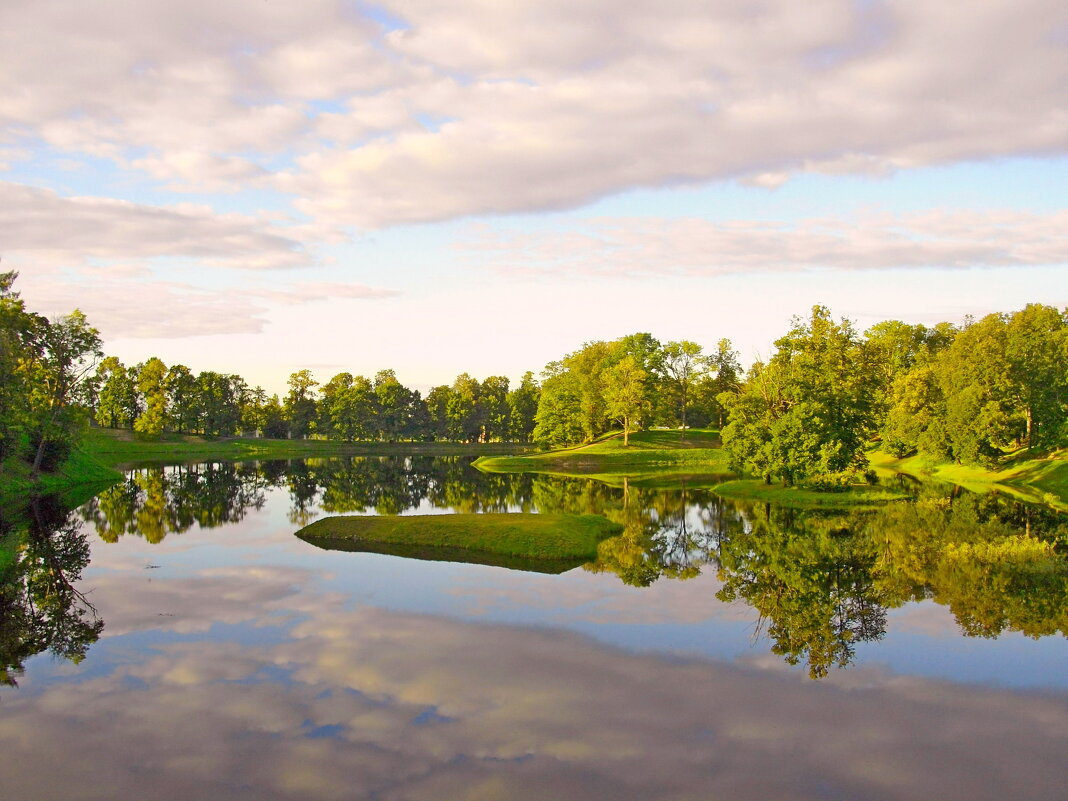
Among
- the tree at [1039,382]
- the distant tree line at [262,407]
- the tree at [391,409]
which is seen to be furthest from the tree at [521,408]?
the tree at [1039,382]

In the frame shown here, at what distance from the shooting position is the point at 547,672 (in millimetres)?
23906

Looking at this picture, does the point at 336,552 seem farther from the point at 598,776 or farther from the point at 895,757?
the point at 895,757

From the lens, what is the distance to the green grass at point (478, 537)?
4209 centimetres

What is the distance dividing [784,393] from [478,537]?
120ft

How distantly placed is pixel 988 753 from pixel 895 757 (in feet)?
7.69

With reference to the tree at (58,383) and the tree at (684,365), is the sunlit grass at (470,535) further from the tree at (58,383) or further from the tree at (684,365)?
the tree at (684,365)

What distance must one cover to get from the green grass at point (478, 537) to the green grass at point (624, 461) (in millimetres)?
52605

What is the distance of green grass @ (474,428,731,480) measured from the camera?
10725 cm

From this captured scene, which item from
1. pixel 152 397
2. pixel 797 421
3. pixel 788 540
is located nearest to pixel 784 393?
pixel 797 421

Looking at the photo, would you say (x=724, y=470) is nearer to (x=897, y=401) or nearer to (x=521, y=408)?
(x=897, y=401)

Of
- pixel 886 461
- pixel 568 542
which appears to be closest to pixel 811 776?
pixel 568 542

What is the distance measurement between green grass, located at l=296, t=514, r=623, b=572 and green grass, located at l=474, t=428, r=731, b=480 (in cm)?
5261

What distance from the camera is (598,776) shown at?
17.2m

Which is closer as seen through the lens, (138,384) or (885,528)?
(885,528)
